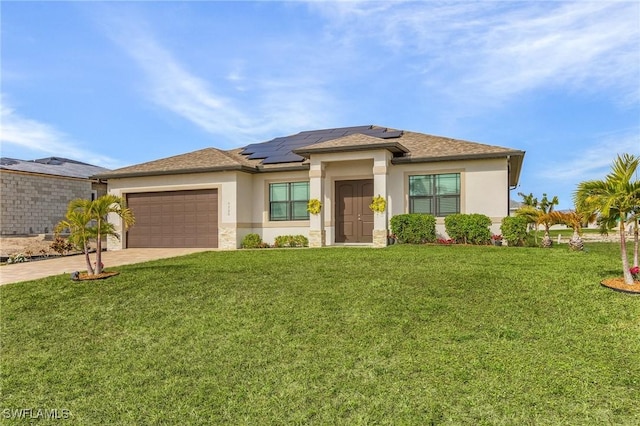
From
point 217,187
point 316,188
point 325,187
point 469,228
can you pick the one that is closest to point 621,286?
point 469,228

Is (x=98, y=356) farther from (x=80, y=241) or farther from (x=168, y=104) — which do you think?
(x=168, y=104)

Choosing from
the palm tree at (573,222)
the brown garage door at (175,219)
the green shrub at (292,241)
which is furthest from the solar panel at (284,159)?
the palm tree at (573,222)

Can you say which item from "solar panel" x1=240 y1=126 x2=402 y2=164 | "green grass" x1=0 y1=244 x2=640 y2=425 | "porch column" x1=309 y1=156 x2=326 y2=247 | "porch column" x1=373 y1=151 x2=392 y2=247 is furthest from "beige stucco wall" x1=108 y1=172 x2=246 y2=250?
"green grass" x1=0 y1=244 x2=640 y2=425

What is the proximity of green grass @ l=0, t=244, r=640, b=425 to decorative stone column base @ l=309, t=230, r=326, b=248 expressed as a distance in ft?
24.1

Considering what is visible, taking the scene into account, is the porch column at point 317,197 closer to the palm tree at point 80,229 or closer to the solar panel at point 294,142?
the solar panel at point 294,142

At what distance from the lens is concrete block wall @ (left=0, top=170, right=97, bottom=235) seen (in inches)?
899

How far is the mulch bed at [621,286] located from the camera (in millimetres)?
8117

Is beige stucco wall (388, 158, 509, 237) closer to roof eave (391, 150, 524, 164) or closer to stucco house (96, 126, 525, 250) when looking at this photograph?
stucco house (96, 126, 525, 250)

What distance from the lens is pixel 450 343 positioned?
6.15m

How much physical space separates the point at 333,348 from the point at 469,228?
11.6 m

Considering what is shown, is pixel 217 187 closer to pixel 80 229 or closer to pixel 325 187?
pixel 325 187

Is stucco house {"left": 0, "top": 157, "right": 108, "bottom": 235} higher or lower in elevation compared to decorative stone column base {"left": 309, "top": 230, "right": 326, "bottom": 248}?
higher

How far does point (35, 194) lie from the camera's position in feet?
78.8

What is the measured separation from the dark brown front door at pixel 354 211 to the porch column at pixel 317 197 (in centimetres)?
137
